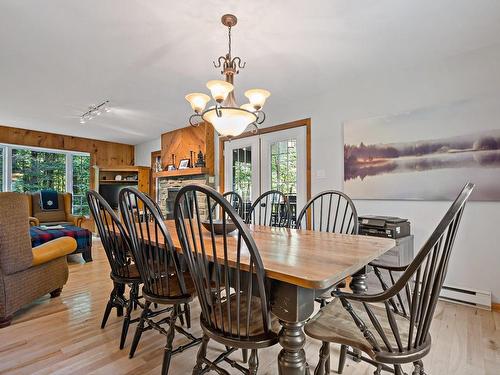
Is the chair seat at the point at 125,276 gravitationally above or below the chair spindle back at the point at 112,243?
below

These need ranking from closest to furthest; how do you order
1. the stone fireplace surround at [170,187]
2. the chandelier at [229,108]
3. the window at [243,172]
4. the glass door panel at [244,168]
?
the chandelier at [229,108] < the glass door panel at [244,168] < the window at [243,172] < the stone fireplace surround at [170,187]

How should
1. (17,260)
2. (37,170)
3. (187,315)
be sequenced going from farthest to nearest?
(37,170) → (17,260) → (187,315)

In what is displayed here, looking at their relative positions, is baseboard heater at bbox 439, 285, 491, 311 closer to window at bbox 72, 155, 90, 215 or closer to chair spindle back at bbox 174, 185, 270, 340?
chair spindle back at bbox 174, 185, 270, 340

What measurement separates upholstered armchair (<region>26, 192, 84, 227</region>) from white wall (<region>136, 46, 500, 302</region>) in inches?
180

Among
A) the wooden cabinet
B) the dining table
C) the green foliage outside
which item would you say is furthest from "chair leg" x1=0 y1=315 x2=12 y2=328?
the wooden cabinet

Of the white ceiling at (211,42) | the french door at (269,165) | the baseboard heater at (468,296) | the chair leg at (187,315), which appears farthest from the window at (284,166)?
the chair leg at (187,315)

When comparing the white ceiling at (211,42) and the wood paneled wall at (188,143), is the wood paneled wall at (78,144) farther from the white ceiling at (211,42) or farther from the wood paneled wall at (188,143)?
the white ceiling at (211,42)

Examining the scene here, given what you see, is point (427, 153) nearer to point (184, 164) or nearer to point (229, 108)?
point (229, 108)

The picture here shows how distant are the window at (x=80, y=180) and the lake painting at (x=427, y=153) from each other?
20.2 feet

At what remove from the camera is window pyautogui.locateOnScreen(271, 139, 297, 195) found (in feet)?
12.8

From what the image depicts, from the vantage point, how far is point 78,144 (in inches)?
252

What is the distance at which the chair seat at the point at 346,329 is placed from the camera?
3.42 feet

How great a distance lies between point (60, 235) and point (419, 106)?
4727mm

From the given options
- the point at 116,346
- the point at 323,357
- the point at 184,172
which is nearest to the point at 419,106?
the point at 323,357
